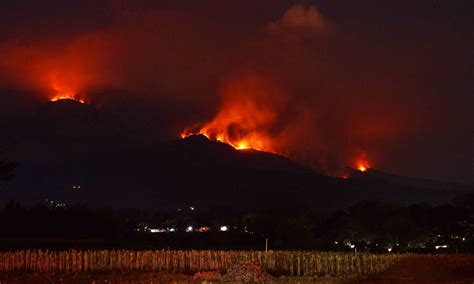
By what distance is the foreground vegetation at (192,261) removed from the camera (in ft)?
107

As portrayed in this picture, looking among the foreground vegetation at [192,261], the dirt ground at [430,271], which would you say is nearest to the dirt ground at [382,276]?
the dirt ground at [430,271]

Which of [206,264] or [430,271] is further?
[206,264]

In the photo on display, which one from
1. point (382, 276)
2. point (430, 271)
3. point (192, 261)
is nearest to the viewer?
point (382, 276)

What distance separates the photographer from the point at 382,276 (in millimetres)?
Answer: 28859

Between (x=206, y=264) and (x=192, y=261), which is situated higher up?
(x=192, y=261)

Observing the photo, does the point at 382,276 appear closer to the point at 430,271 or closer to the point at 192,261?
the point at 430,271

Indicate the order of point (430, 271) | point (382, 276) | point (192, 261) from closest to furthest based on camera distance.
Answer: point (382, 276), point (430, 271), point (192, 261)

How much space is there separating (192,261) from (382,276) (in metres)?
10.3

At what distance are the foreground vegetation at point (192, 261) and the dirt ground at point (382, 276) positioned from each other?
57.0 inches

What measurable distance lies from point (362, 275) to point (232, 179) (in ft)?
522

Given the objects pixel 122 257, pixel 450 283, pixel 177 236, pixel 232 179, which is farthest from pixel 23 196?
pixel 450 283

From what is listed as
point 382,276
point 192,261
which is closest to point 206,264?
point 192,261

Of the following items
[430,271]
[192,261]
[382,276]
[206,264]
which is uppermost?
[192,261]

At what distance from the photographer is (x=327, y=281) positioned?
26281mm
